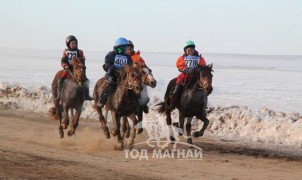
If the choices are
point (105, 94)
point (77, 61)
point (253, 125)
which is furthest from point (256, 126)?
point (77, 61)

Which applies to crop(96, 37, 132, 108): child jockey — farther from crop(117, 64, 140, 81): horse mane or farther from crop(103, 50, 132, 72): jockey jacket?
crop(117, 64, 140, 81): horse mane

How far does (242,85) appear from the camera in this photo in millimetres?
43281

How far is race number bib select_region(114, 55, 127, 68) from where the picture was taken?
16.1 metres

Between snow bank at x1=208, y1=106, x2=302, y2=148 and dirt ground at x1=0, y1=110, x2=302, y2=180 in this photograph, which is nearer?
dirt ground at x1=0, y1=110, x2=302, y2=180

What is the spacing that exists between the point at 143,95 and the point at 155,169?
3.96 meters

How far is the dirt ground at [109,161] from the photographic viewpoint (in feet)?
38.5

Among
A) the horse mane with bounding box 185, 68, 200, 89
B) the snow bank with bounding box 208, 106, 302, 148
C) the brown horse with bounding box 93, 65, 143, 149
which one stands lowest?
the snow bank with bounding box 208, 106, 302, 148

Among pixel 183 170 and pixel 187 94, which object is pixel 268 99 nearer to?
pixel 187 94

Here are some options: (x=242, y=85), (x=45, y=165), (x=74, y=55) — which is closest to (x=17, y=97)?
(x=74, y=55)

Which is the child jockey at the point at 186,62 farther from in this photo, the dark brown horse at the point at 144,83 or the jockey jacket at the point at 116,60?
the jockey jacket at the point at 116,60

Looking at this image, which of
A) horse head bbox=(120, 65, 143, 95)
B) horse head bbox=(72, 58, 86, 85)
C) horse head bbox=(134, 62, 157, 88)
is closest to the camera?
horse head bbox=(120, 65, 143, 95)

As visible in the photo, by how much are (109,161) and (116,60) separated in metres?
3.56

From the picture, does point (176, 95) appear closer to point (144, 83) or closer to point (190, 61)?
point (190, 61)

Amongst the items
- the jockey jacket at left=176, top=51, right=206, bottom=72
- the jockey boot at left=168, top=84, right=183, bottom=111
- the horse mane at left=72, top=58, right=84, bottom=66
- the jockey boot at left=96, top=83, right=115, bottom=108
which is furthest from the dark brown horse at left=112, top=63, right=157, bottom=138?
the horse mane at left=72, top=58, right=84, bottom=66
